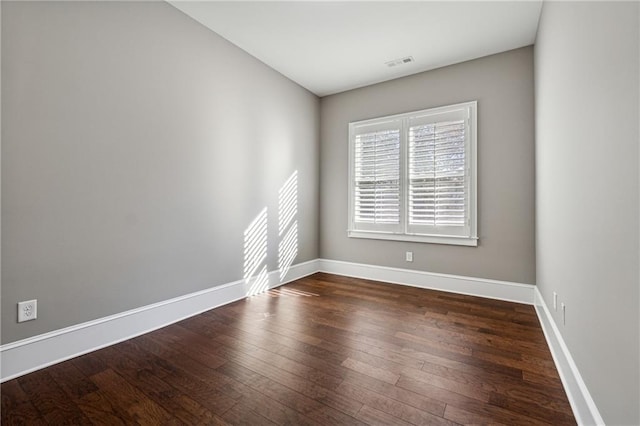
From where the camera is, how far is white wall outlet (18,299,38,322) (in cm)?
176

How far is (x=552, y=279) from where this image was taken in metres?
2.19

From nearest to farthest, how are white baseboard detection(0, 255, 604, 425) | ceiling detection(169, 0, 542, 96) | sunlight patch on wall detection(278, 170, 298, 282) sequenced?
white baseboard detection(0, 255, 604, 425)
ceiling detection(169, 0, 542, 96)
sunlight patch on wall detection(278, 170, 298, 282)

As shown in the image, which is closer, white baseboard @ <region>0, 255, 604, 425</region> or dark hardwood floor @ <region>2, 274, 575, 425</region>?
dark hardwood floor @ <region>2, 274, 575, 425</region>

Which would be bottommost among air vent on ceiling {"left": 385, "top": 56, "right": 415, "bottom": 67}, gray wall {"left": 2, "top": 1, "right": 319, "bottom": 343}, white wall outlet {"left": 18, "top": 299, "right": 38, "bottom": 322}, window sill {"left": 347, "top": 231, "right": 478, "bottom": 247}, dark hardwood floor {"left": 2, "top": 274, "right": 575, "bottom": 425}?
dark hardwood floor {"left": 2, "top": 274, "right": 575, "bottom": 425}

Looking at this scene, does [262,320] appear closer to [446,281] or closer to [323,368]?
[323,368]

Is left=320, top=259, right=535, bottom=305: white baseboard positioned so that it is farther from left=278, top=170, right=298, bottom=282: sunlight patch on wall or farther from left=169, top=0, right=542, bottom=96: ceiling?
left=169, top=0, right=542, bottom=96: ceiling

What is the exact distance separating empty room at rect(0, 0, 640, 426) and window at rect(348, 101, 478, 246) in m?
0.03

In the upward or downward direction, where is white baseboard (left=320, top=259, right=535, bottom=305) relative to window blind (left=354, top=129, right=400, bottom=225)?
downward

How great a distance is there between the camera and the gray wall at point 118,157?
1.77 metres

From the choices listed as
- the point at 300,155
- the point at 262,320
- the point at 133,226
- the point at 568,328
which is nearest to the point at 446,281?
the point at 568,328

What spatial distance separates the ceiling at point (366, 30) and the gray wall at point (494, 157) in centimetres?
19

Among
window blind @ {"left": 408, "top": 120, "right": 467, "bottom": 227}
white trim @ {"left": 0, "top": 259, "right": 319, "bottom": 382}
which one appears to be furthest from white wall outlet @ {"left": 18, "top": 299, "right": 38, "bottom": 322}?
window blind @ {"left": 408, "top": 120, "right": 467, "bottom": 227}

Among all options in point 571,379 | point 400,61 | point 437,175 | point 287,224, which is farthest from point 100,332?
point 400,61

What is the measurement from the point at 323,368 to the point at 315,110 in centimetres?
362
